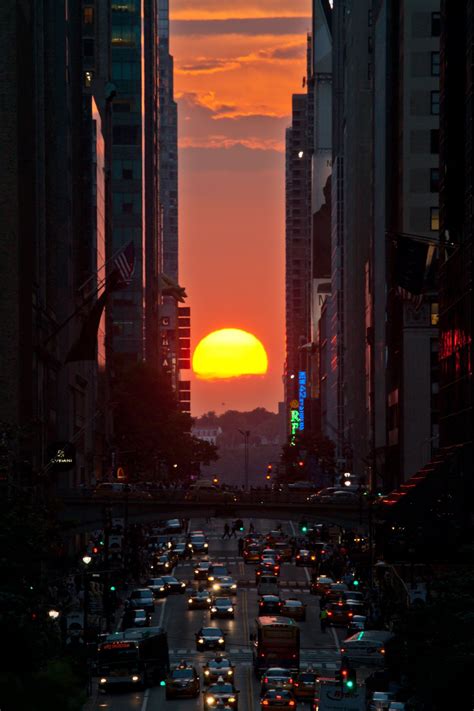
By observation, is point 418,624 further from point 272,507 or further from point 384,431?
point 384,431

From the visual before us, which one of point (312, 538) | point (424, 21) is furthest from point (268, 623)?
point (312, 538)

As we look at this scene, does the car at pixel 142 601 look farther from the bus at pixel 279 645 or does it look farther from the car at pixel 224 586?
the bus at pixel 279 645

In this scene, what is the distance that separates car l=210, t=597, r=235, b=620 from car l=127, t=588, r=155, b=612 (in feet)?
11.3

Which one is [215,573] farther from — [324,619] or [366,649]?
[366,649]

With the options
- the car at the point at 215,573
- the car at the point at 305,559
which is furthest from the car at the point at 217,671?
the car at the point at 305,559

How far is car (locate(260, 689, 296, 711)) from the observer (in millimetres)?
62197

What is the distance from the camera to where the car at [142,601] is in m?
102

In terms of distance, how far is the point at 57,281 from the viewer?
441 feet

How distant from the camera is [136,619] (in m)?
90.4

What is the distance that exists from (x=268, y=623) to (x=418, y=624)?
54.1 feet

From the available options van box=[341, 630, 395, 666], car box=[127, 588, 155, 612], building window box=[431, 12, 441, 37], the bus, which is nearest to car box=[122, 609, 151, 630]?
car box=[127, 588, 155, 612]

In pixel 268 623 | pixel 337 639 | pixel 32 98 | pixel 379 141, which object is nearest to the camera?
pixel 268 623

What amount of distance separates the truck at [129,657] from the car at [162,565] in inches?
2346

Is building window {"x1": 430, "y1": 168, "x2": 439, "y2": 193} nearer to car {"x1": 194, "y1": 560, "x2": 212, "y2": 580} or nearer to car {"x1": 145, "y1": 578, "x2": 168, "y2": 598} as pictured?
car {"x1": 194, "y1": 560, "x2": 212, "y2": 580}
